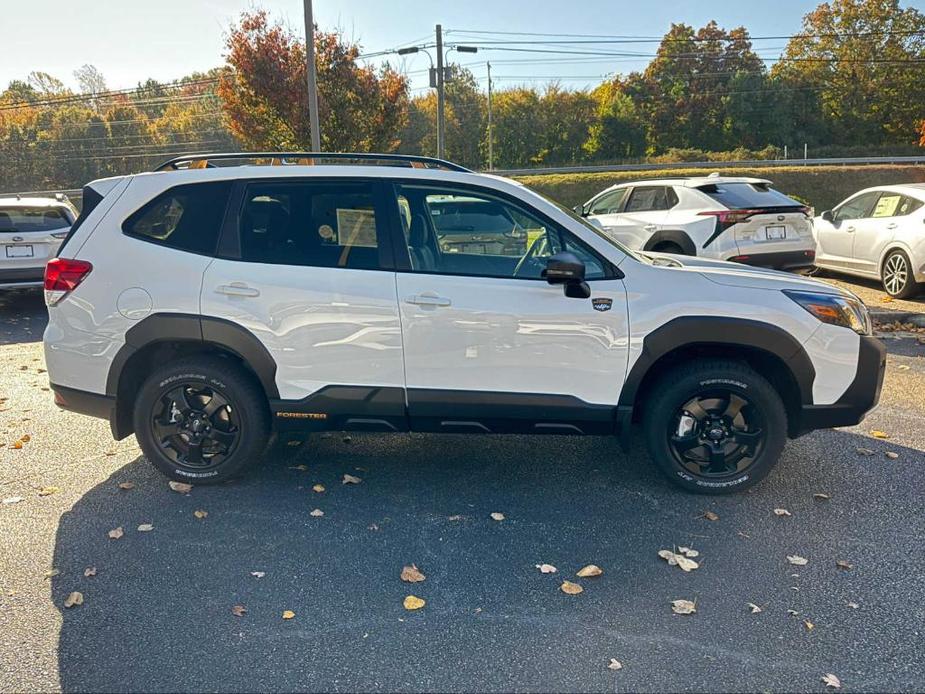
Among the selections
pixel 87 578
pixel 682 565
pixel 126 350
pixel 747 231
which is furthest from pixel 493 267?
pixel 747 231

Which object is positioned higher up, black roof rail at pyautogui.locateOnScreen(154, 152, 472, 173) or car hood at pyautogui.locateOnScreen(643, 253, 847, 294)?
black roof rail at pyautogui.locateOnScreen(154, 152, 472, 173)

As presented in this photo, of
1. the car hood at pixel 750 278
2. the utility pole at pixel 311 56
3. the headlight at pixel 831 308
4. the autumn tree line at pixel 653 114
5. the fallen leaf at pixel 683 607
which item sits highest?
the autumn tree line at pixel 653 114

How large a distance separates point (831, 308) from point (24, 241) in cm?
978

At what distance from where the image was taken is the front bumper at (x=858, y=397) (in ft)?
12.5

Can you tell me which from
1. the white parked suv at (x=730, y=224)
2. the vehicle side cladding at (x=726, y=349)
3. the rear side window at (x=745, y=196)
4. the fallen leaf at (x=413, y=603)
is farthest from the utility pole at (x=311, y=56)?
the fallen leaf at (x=413, y=603)

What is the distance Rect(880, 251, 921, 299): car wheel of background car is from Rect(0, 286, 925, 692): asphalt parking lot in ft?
16.9

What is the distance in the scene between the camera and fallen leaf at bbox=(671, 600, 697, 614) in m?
2.89

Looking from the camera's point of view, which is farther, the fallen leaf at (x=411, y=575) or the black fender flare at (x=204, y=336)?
the black fender flare at (x=204, y=336)

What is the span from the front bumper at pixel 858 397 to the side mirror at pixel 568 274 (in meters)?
1.46

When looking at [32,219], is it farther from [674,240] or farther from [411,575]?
[411,575]

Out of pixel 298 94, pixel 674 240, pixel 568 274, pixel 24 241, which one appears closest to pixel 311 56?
pixel 298 94

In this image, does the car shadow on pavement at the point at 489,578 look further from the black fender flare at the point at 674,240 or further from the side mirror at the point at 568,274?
the black fender flare at the point at 674,240

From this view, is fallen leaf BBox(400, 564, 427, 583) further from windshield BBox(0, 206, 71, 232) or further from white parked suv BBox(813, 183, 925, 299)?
windshield BBox(0, 206, 71, 232)

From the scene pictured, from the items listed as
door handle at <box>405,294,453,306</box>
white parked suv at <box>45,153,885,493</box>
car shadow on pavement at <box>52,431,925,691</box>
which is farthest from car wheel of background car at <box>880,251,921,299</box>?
door handle at <box>405,294,453,306</box>
